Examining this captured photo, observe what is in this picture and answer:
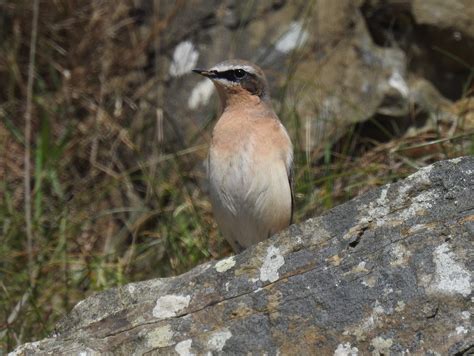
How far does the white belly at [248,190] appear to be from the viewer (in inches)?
227

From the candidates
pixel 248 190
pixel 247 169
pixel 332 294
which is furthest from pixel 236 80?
pixel 332 294

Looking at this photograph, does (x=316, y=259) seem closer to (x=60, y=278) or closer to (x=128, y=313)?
(x=128, y=313)

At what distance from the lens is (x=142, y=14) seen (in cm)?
878

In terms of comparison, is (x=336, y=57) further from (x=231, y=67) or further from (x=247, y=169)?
(x=247, y=169)

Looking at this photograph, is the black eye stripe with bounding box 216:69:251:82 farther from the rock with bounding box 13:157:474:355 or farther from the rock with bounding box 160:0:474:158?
the rock with bounding box 13:157:474:355

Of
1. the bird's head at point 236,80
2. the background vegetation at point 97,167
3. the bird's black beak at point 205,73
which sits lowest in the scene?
the background vegetation at point 97,167

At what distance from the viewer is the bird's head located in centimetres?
612

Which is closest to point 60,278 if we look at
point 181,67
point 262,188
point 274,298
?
point 262,188

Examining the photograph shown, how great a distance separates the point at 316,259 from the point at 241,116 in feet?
7.07

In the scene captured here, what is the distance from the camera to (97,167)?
317 inches

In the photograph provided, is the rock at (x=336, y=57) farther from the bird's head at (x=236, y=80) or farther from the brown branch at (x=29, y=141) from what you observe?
the bird's head at (x=236, y=80)

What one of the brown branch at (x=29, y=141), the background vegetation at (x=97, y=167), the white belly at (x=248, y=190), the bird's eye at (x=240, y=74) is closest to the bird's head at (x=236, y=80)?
the bird's eye at (x=240, y=74)

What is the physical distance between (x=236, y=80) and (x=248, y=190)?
0.88 meters

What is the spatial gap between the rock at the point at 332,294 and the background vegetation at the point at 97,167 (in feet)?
6.26
